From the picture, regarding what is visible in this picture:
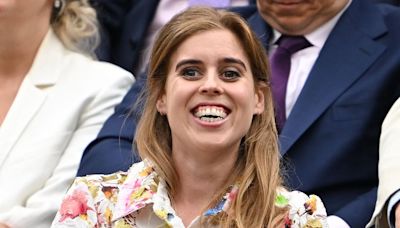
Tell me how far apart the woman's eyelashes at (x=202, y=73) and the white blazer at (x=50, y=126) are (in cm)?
71

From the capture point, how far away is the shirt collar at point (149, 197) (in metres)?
2.27

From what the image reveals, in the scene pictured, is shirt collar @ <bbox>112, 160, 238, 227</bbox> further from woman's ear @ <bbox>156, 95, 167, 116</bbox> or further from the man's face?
the man's face

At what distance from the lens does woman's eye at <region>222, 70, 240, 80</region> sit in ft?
7.61

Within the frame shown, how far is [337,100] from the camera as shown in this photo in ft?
9.48

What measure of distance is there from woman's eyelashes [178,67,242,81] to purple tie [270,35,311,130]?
0.66 meters

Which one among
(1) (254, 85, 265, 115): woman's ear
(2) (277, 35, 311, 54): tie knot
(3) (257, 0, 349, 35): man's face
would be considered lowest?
(2) (277, 35, 311, 54): tie knot

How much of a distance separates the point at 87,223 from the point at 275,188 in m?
0.41

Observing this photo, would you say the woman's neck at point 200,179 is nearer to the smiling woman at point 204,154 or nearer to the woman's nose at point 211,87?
the smiling woman at point 204,154

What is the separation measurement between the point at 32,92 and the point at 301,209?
107 centimetres

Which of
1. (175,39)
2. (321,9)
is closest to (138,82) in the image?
(321,9)

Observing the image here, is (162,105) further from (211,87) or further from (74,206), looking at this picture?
(74,206)

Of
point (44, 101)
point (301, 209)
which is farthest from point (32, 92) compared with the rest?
point (301, 209)

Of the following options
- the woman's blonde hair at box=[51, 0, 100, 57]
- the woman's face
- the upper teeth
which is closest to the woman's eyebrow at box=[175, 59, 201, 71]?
the woman's face

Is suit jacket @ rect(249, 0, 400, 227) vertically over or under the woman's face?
under
